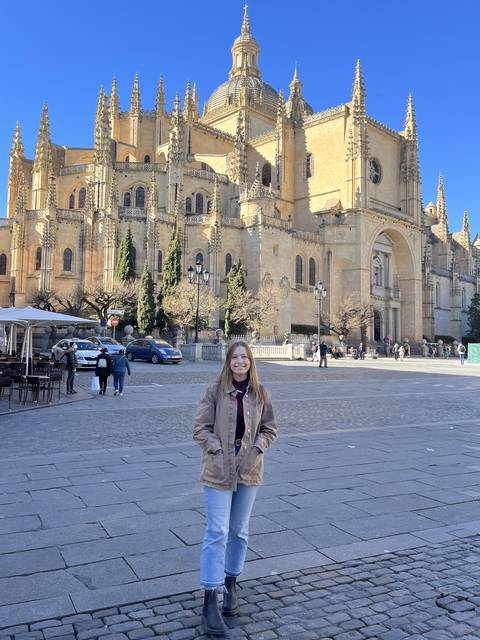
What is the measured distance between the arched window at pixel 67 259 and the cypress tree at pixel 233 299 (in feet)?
43.1

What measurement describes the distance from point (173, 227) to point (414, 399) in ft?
113

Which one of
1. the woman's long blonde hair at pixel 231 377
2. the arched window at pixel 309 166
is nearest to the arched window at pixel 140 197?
the arched window at pixel 309 166

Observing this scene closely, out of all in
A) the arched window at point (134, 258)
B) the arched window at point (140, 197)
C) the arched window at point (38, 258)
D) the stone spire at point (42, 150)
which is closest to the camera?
the arched window at point (134, 258)

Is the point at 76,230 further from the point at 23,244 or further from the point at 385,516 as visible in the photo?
the point at 385,516

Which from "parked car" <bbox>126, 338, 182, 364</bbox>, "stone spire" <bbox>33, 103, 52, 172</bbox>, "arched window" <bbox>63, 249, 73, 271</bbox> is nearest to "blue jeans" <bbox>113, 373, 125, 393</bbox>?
"parked car" <bbox>126, 338, 182, 364</bbox>

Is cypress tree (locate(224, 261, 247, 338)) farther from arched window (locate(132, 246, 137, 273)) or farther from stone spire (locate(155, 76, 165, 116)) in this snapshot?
stone spire (locate(155, 76, 165, 116))

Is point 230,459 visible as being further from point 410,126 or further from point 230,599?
point 410,126

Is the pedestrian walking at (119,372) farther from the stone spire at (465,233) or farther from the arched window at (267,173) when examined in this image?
the stone spire at (465,233)

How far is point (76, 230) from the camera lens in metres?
43.9

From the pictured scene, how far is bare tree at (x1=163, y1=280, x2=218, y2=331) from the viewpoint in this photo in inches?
1553

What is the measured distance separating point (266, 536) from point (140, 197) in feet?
153

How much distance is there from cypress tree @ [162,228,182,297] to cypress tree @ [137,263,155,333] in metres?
1.64

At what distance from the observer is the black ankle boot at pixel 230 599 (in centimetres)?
305

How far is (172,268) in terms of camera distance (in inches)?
1672
